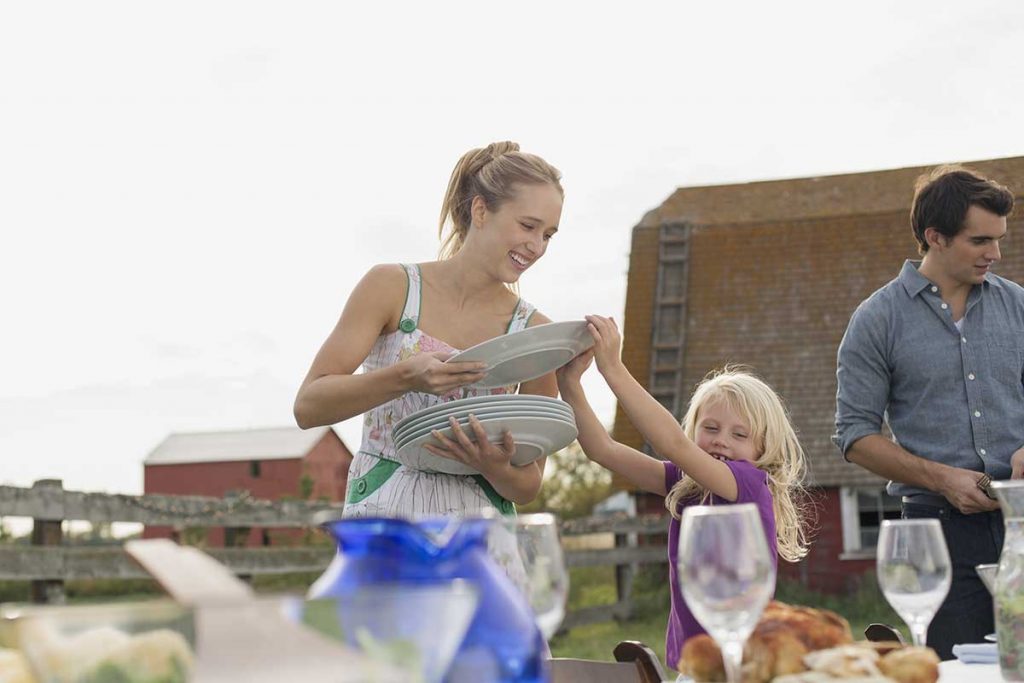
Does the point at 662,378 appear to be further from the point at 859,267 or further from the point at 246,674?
the point at 246,674

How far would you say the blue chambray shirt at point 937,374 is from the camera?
3.96m

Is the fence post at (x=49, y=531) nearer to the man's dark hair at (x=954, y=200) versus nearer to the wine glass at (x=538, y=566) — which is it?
the man's dark hair at (x=954, y=200)

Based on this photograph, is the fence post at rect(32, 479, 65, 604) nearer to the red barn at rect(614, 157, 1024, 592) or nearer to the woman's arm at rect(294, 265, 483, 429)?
the woman's arm at rect(294, 265, 483, 429)

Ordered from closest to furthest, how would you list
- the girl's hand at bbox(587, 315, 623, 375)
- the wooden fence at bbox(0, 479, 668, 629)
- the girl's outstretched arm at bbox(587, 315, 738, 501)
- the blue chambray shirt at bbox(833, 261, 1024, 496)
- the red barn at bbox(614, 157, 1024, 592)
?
the girl's outstretched arm at bbox(587, 315, 738, 501) < the girl's hand at bbox(587, 315, 623, 375) < the blue chambray shirt at bbox(833, 261, 1024, 496) < the wooden fence at bbox(0, 479, 668, 629) < the red barn at bbox(614, 157, 1024, 592)

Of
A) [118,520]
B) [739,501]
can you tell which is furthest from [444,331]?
[118,520]

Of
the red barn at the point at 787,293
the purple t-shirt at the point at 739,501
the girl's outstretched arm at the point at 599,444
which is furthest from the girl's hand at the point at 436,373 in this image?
the red barn at the point at 787,293

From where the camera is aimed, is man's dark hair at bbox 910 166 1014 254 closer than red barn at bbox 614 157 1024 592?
Yes

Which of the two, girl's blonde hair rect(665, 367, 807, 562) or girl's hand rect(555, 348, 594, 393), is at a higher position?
girl's hand rect(555, 348, 594, 393)

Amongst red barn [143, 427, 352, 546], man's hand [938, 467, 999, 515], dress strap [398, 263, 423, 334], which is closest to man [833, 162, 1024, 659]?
man's hand [938, 467, 999, 515]

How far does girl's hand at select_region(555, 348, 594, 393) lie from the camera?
3002mm

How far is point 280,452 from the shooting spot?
108ft

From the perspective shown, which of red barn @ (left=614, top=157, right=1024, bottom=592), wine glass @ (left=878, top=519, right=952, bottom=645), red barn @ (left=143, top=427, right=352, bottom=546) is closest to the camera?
wine glass @ (left=878, top=519, right=952, bottom=645)

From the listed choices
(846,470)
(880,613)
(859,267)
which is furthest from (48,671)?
(859,267)

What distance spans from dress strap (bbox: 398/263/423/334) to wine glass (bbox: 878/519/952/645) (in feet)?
4.79
